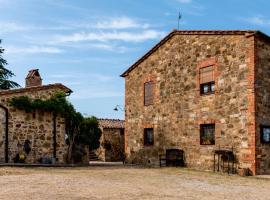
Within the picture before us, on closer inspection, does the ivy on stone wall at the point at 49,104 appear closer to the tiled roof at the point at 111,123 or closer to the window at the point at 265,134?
the tiled roof at the point at 111,123

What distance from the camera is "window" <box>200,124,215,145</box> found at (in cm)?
1966

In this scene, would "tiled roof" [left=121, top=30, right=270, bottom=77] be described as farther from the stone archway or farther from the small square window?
the stone archway

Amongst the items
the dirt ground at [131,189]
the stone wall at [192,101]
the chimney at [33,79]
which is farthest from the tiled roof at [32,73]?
the dirt ground at [131,189]

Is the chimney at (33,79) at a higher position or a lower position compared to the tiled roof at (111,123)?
higher

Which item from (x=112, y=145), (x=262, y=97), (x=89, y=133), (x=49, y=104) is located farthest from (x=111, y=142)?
(x=262, y=97)

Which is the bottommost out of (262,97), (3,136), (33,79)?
(3,136)

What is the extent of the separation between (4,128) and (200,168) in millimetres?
9900

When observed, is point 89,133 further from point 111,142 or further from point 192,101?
point 111,142

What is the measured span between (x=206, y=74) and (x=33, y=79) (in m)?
10.5

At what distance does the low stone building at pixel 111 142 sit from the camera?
31.3 m

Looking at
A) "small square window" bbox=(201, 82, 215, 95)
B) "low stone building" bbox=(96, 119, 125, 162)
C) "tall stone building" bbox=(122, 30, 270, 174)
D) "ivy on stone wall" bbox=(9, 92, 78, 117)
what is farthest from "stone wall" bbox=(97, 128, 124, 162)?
"small square window" bbox=(201, 82, 215, 95)

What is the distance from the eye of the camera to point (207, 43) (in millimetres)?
20266

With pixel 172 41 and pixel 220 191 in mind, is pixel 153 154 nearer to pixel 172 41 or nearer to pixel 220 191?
pixel 172 41

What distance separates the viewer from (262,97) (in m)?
18.1
